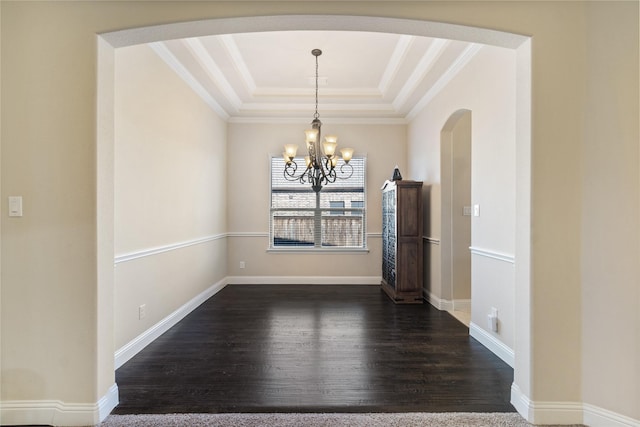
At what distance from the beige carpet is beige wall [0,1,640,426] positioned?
22cm

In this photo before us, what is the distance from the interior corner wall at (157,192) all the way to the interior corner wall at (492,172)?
3.13 m

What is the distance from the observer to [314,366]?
2.57 meters

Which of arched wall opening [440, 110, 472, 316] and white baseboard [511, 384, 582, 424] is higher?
arched wall opening [440, 110, 472, 316]

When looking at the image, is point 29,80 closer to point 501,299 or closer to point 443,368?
point 443,368

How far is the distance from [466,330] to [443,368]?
1.01 metres

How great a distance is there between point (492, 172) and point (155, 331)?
11.6 ft

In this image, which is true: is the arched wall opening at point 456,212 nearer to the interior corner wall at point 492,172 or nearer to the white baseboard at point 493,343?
the interior corner wall at point 492,172

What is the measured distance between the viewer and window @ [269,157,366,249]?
5594 millimetres

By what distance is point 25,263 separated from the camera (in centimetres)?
191

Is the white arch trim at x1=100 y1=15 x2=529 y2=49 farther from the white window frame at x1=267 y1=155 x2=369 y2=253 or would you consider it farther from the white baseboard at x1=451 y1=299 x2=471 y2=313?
the white window frame at x1=267 y1=155 x2=369 y2=253

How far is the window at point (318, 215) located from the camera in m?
5.59

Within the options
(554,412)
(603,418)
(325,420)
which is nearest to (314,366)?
(325,420)

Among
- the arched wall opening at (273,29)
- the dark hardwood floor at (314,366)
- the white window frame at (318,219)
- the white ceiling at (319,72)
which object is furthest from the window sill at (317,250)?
the arched wall opening at (273,29)

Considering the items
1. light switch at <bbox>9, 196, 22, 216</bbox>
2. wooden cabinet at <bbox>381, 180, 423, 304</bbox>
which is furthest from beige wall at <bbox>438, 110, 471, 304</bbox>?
light switch at <bbox>9, 196, 22, 216</bbox>
